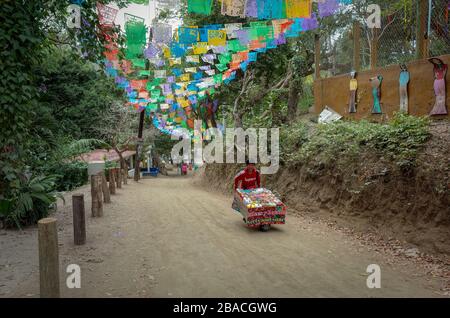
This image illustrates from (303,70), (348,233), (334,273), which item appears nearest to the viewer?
(334,273)

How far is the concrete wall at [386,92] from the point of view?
30.3 feet

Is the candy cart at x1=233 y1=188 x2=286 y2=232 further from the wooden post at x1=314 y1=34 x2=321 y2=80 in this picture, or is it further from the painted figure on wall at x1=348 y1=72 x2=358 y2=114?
the wooden post at x1=314 y1=34 x2=321 y2=80

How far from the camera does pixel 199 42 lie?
1230cm

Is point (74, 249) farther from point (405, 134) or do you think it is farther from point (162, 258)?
point (405, 134)

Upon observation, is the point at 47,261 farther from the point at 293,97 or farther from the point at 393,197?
the point at 293,97

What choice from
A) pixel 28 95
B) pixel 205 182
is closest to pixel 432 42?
pixel 28 95

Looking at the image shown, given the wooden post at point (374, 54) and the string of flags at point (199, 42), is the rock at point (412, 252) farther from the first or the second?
the wooden post at point (374, 54)

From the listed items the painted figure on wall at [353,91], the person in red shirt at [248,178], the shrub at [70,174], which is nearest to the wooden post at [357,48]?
the painted figure on wall at [353,91]

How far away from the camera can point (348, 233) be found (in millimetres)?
7586

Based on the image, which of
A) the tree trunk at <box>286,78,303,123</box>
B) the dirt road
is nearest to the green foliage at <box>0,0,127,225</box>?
the dirt road

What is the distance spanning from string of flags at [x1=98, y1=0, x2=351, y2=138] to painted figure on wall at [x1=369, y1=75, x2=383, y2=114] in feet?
9.09

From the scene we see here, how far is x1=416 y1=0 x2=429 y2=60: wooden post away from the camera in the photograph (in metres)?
9.19

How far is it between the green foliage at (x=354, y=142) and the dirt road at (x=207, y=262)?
83.4 inches
